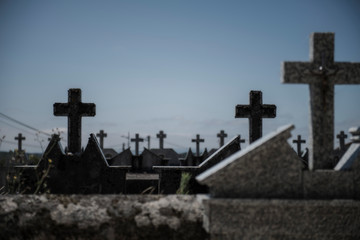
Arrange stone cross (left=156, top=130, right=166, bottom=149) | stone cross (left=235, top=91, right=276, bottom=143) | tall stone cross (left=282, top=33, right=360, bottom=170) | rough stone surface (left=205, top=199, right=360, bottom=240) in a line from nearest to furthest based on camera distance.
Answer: rough stone surface (left=205, top=199, right=360, bottom=240) → tall stone cross (left=282, top=33, right=360, bottom=170) → stone cross (left=235, top=91, right=276, bottom=143) → stone cross (left=156, top=130, right=166, bottom=149)

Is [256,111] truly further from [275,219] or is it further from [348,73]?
[275,219]

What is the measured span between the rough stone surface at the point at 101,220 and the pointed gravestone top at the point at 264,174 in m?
0.33

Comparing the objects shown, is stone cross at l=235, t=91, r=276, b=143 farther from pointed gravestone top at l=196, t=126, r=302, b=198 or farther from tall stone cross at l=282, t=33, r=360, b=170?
pointed gravestone top at l=196, t=126, r=302, b=198

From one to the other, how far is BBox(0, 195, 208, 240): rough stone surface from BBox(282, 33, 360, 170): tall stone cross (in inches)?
43.6

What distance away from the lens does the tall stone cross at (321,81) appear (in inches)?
108

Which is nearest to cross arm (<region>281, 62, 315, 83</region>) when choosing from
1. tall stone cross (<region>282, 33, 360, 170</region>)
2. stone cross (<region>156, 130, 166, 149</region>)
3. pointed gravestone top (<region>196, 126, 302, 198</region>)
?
tall stone cross (<region>282, 33, 360, 170</region>)

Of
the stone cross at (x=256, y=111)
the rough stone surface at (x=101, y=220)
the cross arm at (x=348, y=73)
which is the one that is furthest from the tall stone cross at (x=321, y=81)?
the stone cross at (x=256, y=111)

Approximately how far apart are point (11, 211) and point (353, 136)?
9.60 ft

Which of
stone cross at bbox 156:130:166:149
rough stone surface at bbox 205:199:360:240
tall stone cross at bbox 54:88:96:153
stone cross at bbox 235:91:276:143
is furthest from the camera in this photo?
stone cross at bbox 156:130:166:149

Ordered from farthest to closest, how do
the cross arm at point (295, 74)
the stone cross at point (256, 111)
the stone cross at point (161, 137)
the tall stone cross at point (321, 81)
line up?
the stone cross at point (161, 137), the stone cross at point (256, 111), the cross arm at point (295, 74), the tall stone cross at point (321, 81)

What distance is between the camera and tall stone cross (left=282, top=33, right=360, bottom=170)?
2.73m

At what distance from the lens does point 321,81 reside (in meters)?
2.84

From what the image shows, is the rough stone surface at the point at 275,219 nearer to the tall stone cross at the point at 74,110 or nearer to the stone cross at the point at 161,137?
the tall stone cross at the point at 74,110

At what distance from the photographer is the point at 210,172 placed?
2.52 metres
